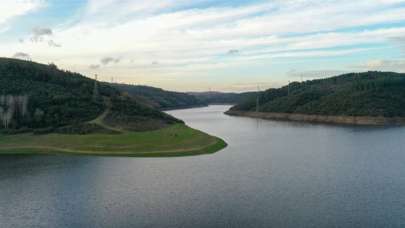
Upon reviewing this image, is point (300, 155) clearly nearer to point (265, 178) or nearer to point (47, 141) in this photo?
point (265, 178)

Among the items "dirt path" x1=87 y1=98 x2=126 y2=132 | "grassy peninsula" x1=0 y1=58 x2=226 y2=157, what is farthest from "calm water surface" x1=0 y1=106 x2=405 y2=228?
"dirt path" x1=87 y1=98 x2=126 y2=132

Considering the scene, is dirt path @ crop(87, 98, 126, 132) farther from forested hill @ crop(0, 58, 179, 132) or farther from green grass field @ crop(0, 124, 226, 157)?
green grass field @ crop(0, 124, 226, 157)

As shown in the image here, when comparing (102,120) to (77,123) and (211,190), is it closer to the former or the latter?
(77,123)

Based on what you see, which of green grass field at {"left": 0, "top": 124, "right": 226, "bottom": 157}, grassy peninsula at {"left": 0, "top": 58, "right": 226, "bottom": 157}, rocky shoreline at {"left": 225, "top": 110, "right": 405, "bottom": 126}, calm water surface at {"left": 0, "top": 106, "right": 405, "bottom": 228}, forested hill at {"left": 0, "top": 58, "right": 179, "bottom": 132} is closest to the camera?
calm water surface at {"left": 0, "top": 106, "right": 405, "bottom": 228}

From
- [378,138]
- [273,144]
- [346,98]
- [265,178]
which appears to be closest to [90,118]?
[273,144]

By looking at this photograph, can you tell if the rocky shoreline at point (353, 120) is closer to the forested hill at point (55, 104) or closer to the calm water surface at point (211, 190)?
the forested hill at point (55, 104)

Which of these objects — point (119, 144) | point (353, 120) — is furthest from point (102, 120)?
point (353, 120)
